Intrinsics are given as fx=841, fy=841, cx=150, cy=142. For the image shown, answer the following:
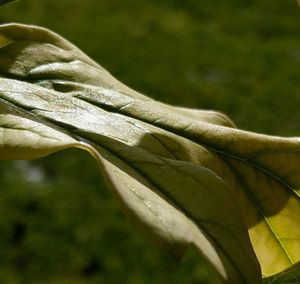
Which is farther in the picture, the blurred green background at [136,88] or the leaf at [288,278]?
the blurred green background at [136,88]

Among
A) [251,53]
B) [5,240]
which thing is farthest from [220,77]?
[5,240]

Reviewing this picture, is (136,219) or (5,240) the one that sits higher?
(136,219)

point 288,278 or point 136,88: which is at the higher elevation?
point 288,278

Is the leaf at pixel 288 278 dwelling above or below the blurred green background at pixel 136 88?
above

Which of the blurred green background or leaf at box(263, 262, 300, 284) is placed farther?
the blurred green background

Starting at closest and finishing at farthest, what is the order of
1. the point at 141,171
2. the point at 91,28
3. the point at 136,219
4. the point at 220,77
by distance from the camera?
1. the point at 136,219
2. the point at 141,171
3. the point at 220,77
4. the point at 91,28

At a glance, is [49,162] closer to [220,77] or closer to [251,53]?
[220,77]

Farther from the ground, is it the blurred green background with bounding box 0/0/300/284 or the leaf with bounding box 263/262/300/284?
the leaf with bounding box 263/262/300/284

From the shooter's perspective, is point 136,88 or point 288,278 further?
point 136,88
